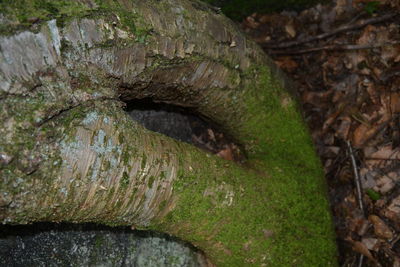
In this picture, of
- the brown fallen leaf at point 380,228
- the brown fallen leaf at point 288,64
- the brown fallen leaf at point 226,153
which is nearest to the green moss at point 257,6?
the brown fallen leaf at point 288,64

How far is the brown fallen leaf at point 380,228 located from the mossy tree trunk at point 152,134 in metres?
0.52

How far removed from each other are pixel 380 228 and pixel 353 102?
1.03 m

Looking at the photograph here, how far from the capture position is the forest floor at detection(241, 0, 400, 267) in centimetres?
276

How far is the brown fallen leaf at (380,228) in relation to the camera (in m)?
2.67

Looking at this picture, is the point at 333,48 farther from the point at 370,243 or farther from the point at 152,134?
the point at 152,134

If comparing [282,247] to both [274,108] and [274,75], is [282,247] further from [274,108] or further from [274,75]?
[274,75]

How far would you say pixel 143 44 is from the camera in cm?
172

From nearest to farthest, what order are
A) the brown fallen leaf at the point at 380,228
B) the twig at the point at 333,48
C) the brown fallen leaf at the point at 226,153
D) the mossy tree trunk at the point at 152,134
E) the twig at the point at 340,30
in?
the mossy tree trunk at the point at 152,134 → the brown fallen leaf at the point at 380,228 → the brown fallen leaf at the point at 226,153 → the twig at the point at 333,48 → the twig at the point at 340,30

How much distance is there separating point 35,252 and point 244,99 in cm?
153

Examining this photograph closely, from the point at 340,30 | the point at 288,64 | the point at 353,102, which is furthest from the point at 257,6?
the point at 353,102

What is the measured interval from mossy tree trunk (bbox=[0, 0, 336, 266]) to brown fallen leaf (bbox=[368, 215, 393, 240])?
517mm

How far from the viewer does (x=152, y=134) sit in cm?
187

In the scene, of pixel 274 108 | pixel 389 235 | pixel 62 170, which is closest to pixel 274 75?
pixel 274 108

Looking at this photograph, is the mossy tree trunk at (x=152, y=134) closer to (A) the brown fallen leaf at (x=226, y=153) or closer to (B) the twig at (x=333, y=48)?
(A) the brown fallen leaf at (x=226, y=153)
